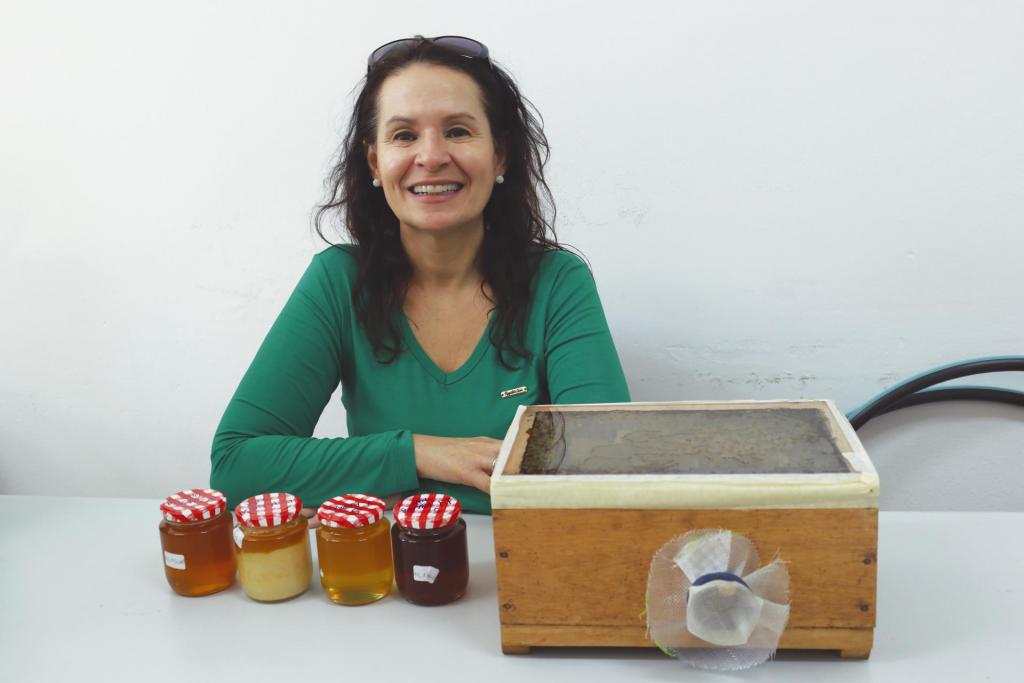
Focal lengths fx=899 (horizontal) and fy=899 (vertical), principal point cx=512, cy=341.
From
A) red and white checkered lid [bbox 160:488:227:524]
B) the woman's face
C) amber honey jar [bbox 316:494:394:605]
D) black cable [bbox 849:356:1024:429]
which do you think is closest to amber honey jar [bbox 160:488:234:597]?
red and white checkered lid [bbox 160:488:227:524]

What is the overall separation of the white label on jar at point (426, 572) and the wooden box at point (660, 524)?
129 mm

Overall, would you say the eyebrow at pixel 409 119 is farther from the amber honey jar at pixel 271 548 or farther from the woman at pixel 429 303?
the amber honey jar at pixel 271 548

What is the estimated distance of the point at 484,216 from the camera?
1.65m

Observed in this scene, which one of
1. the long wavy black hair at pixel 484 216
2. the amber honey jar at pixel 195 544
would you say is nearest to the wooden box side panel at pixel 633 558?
the amber honey jar at pixel 195 544

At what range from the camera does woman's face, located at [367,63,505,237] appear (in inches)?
56.5

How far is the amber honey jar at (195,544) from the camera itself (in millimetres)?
1043

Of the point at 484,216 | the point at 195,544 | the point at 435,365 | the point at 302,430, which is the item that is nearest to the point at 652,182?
the point at 484,216

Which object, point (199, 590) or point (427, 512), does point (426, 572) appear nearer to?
point (427, 512)

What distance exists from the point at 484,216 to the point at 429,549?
0.80m

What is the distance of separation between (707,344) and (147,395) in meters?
1.32

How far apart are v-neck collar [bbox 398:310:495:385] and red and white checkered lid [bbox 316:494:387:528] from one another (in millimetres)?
462

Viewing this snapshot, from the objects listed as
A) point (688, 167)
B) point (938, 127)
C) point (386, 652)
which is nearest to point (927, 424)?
point (938, 127)

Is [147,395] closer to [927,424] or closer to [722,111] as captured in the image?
[722,111]

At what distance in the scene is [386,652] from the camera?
920 millimetres
